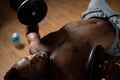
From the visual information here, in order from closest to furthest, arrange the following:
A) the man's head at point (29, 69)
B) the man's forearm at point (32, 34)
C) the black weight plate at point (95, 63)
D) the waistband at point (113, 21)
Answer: the black weight plate at point (95, 63), the man's head at point (29, 69), the waistband at point (113, 21), the man's forearm at point (32, 34)

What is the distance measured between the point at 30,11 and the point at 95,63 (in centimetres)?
63

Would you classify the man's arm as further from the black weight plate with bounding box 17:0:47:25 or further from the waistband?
the waistband

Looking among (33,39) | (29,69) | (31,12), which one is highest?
(31,12)

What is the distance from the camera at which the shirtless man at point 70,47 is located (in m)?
1.24

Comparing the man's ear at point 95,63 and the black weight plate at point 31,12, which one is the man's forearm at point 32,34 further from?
the man's ear at point 95,63

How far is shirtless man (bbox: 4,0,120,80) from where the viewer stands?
1244mm

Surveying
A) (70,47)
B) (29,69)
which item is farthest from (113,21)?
(29,69)

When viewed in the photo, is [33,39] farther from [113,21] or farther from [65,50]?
[113,21]

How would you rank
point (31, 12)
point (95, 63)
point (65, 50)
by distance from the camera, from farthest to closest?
point (31, 12) < point (65, 50) < point (95, 63)

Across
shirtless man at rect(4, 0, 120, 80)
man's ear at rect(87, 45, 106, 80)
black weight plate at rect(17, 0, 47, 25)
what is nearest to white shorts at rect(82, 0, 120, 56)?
shirtless man at rect(4, 0, 120, 80)

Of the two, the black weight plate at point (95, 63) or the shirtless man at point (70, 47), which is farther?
the shirtless man at point (70, 47)

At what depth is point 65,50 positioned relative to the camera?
56.2 inches

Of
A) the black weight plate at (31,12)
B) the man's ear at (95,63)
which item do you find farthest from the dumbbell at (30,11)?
the man's ear at (95,63)

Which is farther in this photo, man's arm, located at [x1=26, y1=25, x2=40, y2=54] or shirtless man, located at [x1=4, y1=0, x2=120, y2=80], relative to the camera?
man's arm, located at [x1=26, y1=25, x2=40, y2=54]
